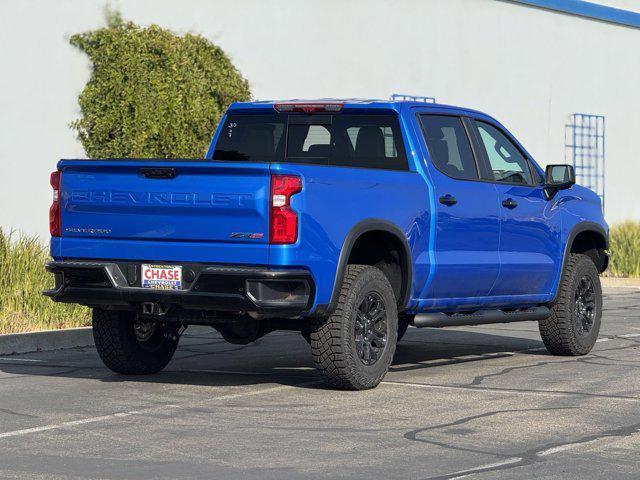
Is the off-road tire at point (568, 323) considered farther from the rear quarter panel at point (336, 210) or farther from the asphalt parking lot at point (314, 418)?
the rear quarter panel at point (336, 210)

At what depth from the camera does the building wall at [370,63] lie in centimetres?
1703

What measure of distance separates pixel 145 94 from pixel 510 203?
7.47 m

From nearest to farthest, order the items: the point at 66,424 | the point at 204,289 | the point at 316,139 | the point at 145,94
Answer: the point at 66,424
the point at 204,289
the point at 316,139
the point at 145,94

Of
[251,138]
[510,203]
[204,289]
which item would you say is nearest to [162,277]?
[204,289]

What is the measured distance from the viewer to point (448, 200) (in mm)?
11008

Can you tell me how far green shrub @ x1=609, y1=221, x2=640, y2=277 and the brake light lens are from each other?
43.7ft

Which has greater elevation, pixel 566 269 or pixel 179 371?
pixel 566 269

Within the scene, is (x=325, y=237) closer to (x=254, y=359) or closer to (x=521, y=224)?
(x=521, y=224)

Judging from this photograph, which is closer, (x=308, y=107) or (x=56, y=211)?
(x=56, y=211)

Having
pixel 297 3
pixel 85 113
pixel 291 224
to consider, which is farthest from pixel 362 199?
pixel 297 3

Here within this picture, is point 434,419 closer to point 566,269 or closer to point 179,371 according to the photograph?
point 179,371

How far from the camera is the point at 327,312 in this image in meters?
9.77

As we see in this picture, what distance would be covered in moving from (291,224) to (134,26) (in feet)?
31.1

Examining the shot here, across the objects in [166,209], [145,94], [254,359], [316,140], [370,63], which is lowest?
[254,359]
